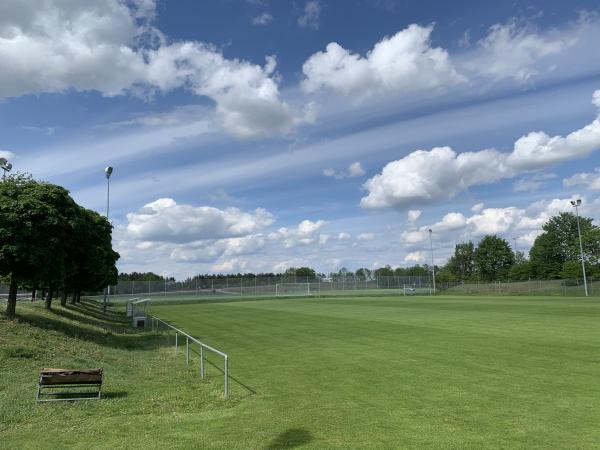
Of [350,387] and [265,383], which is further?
[265,383]

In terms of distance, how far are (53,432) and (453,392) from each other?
8582 millimetres

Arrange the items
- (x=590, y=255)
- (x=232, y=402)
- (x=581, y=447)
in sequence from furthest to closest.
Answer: (x=590, y=255), (x=232, y=402), (x=581, y=447)

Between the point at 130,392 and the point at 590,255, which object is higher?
the point at 590,255

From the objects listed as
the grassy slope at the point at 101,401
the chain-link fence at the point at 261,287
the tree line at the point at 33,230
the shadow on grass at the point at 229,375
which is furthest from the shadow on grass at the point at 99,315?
the chain-link fence at the point at 261,287

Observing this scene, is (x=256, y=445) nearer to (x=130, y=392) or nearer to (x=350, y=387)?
(x=350, y=387)

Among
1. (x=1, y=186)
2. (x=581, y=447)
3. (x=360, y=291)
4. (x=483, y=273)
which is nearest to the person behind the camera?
(x=581, y=447)

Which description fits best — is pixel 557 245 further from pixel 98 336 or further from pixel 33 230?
pixel 33 230

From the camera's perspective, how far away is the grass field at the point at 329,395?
27.0 feet

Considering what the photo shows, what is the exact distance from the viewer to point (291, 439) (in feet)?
26.7

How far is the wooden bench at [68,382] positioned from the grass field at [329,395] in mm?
389

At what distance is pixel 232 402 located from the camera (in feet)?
36.0

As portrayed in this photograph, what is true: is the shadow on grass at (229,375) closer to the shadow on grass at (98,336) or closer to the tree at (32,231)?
the shadow on grass at (98,336)

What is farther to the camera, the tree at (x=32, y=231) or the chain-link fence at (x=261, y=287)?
the chain-link fence at (x=261, y=287)

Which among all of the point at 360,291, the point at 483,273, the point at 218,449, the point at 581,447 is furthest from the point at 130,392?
the point at 483,273
